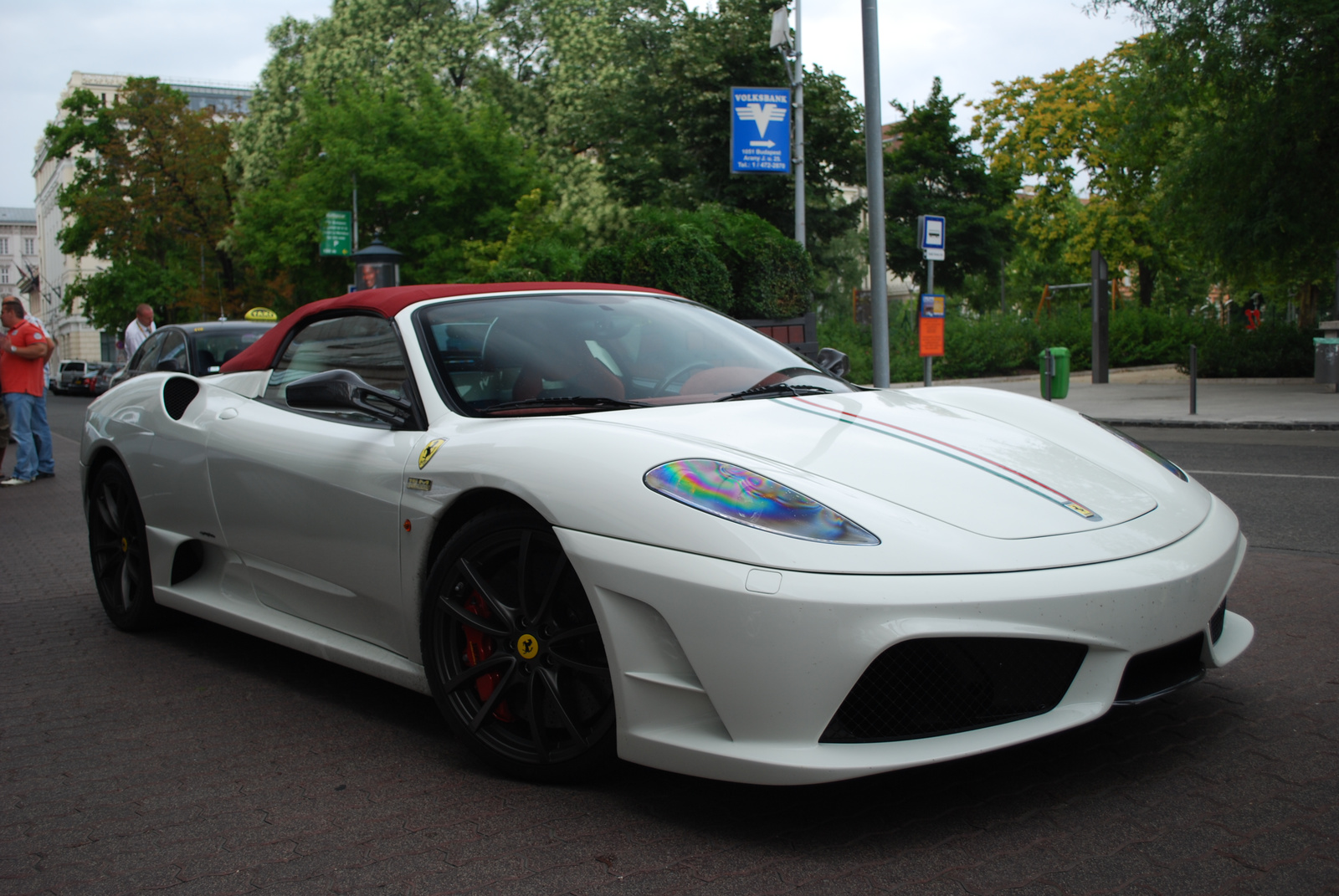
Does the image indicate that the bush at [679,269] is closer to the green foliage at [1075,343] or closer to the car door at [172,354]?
the car door at [172,354]

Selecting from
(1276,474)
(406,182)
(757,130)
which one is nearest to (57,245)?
(406,182)

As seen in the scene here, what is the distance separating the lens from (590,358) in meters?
3.61

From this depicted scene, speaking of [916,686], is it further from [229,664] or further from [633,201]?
[633,201]

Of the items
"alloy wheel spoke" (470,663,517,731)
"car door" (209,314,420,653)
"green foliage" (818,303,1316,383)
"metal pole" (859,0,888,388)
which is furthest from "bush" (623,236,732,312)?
"alloy wheel spoke" (470,663,517,731)

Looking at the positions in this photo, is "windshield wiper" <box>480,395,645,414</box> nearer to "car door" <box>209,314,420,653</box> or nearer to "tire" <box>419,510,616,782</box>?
"car door" <box>209,314,420,653</box>

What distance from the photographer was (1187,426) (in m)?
14.7

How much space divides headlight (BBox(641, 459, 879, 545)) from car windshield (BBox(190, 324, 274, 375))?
32.5 ft

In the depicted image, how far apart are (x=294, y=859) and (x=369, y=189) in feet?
107

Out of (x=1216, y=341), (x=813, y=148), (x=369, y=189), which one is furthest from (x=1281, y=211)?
(x=369, y=189)

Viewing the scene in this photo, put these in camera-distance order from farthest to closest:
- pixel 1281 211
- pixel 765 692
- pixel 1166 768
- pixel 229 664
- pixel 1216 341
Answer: pixel 1216 341, pixel 1281 211, pixel 229 664, pixel 1166 768, pixel 765 692

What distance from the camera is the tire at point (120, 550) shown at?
4734mm

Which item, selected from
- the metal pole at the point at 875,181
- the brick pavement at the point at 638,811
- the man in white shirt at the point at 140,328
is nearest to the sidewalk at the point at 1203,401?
the metal pole at the point at 875,181

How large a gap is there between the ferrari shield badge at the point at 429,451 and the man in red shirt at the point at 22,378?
33.7 feet

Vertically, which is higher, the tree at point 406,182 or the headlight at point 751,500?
the tree at point 406,182
